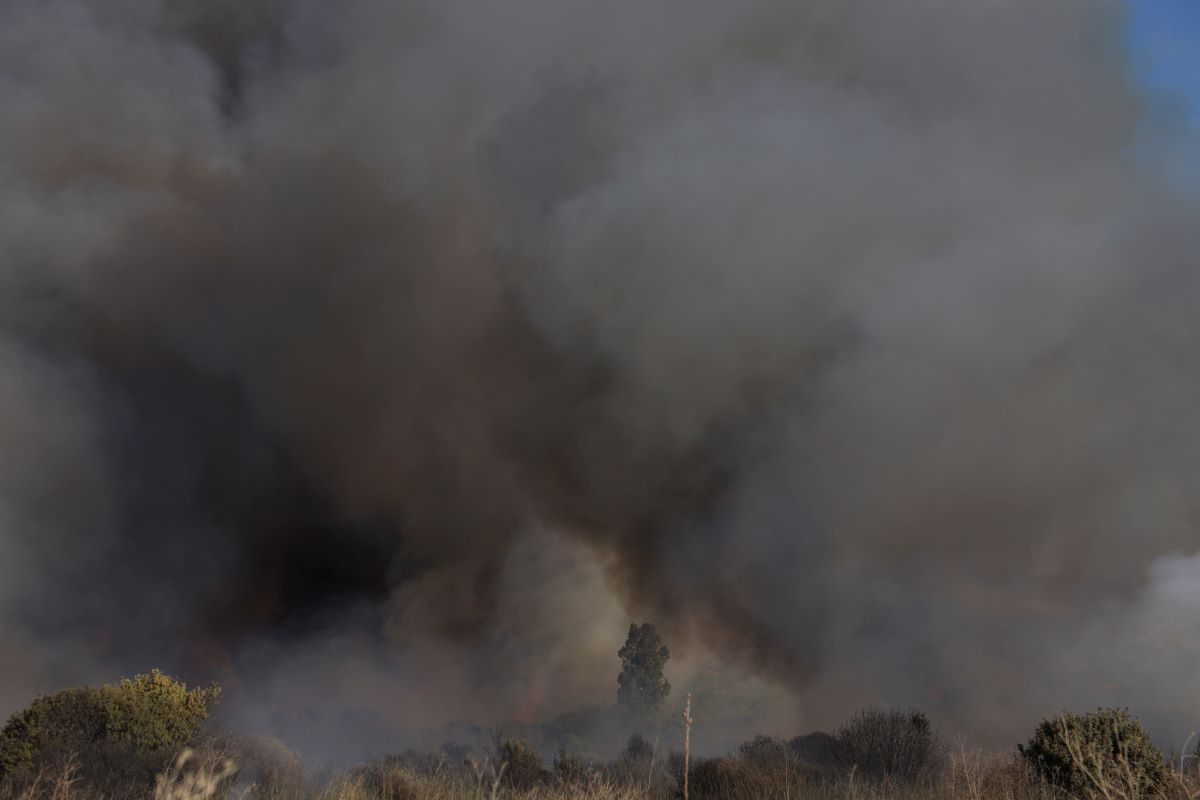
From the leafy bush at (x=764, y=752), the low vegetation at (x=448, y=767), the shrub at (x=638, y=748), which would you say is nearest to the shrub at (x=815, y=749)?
the leafy bush at (x=764, y=752)

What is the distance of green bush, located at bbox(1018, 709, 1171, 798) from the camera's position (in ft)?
66.6

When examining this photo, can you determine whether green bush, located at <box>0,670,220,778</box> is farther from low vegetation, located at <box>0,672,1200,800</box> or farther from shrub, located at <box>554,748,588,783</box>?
shrub, located at <box>554,748,588,783</box>

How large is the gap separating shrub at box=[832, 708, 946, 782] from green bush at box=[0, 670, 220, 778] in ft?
72.4

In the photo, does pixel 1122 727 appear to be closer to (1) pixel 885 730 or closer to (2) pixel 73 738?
(1) pixel 885 730

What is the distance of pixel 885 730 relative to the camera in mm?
30750

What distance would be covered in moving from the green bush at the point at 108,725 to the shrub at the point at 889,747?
869 inches

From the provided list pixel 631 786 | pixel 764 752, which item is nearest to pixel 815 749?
pixel 764 752

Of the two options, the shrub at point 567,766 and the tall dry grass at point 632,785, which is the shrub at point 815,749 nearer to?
the tall dry grass at point 632,785

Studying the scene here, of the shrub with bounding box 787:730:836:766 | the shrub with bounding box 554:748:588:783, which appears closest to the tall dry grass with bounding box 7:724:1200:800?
the shrub with bounding box 554:748:588:783

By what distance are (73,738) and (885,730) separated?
2632 cm

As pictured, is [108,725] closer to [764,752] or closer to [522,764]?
[522,764]

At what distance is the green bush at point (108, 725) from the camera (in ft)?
61.6

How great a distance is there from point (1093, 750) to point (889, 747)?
34.8 ft

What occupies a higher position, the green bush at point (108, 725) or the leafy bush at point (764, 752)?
the leafy bush at point (764, 752)
